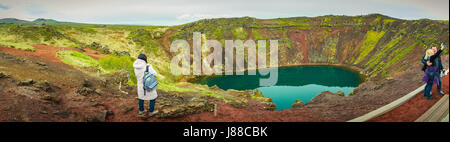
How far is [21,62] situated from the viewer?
1002 cm

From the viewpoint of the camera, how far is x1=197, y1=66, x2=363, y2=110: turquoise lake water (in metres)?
26.9

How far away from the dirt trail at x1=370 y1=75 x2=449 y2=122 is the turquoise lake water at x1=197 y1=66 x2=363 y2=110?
16.6 meters

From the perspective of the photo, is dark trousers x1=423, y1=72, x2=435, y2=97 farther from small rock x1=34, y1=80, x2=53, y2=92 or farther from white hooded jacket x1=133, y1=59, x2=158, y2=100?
small rock x1=34, y1=80, x2=53, y2=92

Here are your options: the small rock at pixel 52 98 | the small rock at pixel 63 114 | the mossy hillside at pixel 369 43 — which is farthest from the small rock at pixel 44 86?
the mossy hillside at pixel 369 43

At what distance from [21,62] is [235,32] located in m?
52.1

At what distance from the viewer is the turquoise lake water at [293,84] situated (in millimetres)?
26875

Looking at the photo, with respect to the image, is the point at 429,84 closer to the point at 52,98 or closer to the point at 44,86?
the point at 52,98

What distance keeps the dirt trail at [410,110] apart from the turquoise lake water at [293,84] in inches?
655

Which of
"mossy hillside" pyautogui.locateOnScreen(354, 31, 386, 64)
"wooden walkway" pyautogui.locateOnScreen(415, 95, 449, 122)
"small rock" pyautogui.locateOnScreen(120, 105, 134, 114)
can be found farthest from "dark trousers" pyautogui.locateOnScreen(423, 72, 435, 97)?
"mossy hillside" pyautogui.locateOnScreen(354, 31, 386, 64)

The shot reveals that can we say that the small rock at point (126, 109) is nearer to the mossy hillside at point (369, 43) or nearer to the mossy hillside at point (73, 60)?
the mossy hillside at point (73, 60)

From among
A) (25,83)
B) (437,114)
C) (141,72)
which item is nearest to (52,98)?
(25,83)

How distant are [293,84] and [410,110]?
30.8m

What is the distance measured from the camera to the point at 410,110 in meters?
5.30
